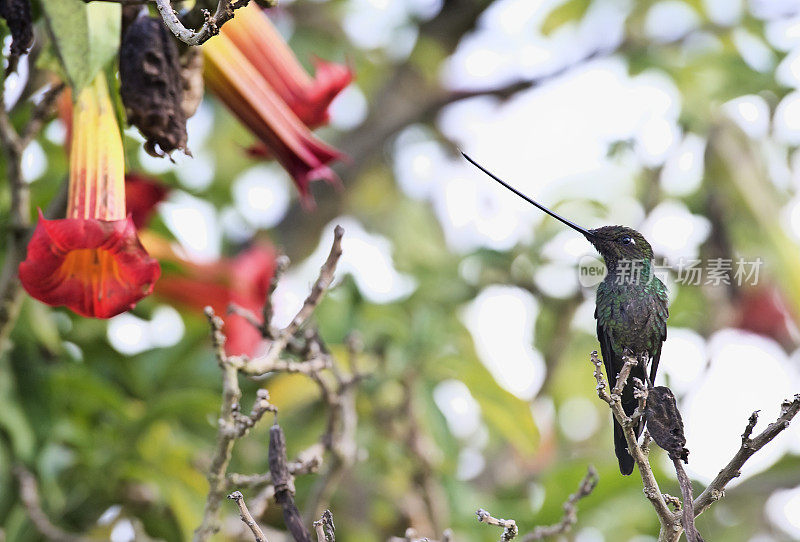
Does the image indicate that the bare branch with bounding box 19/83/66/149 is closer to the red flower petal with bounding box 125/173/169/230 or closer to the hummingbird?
the red flower petal with bounding box 125/173/169/230

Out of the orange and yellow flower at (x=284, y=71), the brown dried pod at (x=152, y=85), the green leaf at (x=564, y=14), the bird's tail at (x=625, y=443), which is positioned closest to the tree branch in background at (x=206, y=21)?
the brown dried pod at (x=152, y=85)

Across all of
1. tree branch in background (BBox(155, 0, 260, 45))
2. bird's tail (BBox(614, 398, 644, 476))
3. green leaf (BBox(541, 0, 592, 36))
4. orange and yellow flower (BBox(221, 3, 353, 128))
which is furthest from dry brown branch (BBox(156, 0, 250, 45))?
green leaf (BBox(541, 0, 592, 36))

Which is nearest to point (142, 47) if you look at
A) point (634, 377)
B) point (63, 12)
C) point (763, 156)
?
point (63, 12)

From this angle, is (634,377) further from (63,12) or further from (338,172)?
(338,172)

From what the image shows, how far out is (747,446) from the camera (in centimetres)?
55

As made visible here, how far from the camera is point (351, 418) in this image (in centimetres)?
134

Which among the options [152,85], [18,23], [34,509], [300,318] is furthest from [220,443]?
[34,509]

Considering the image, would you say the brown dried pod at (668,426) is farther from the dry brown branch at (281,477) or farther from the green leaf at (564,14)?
the green leaf at (564,14)

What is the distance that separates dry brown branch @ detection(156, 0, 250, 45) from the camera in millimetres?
645

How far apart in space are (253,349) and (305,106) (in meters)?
0.79

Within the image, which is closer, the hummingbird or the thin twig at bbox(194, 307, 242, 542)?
the hummingbird

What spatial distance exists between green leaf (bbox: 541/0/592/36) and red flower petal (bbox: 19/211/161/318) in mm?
1902

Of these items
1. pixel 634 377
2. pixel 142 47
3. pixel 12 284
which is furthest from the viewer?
pixel 12 284

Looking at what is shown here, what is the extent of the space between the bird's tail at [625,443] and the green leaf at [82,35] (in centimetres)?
61
